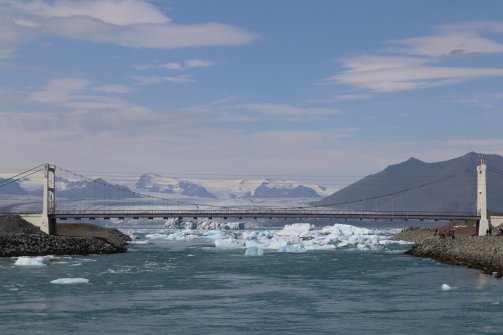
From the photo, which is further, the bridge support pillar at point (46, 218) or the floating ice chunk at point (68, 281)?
the bridge support pillar at point (46, 218)

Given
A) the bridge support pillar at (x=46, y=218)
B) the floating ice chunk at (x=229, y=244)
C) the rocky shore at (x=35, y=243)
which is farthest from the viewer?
the floating ice chunk at (x=229, y=244)

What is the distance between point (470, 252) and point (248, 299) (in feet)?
111

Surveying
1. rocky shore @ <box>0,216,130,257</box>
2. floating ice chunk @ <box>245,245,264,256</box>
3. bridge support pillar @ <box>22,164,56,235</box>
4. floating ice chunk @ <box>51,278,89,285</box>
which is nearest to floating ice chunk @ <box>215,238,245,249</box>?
rocky shore @ <box>0,216,130,257</box>

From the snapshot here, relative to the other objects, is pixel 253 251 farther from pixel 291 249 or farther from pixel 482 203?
pixel 482 203

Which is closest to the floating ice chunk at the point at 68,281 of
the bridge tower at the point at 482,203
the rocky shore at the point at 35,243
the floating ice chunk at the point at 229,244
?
the rocky shore at the point at 35,243

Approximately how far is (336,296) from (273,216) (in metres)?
63.0

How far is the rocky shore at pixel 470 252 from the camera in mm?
63334

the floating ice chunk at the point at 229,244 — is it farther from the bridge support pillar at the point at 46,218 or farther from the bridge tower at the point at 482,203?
the bridge tower at the point at 482,203

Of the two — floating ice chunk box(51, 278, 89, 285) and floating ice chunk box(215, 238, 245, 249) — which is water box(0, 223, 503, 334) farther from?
floating ice chunk box(215, 238, 245, 249)

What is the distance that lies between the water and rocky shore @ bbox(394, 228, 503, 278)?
2255 millimetres

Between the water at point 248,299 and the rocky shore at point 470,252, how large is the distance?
2255 mm

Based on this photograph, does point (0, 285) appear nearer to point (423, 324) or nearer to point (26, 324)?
point (26, 324)

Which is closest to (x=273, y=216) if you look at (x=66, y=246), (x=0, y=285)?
(x=66, y=246)

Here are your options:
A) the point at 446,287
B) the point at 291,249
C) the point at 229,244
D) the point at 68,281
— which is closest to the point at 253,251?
the point at 291,249
